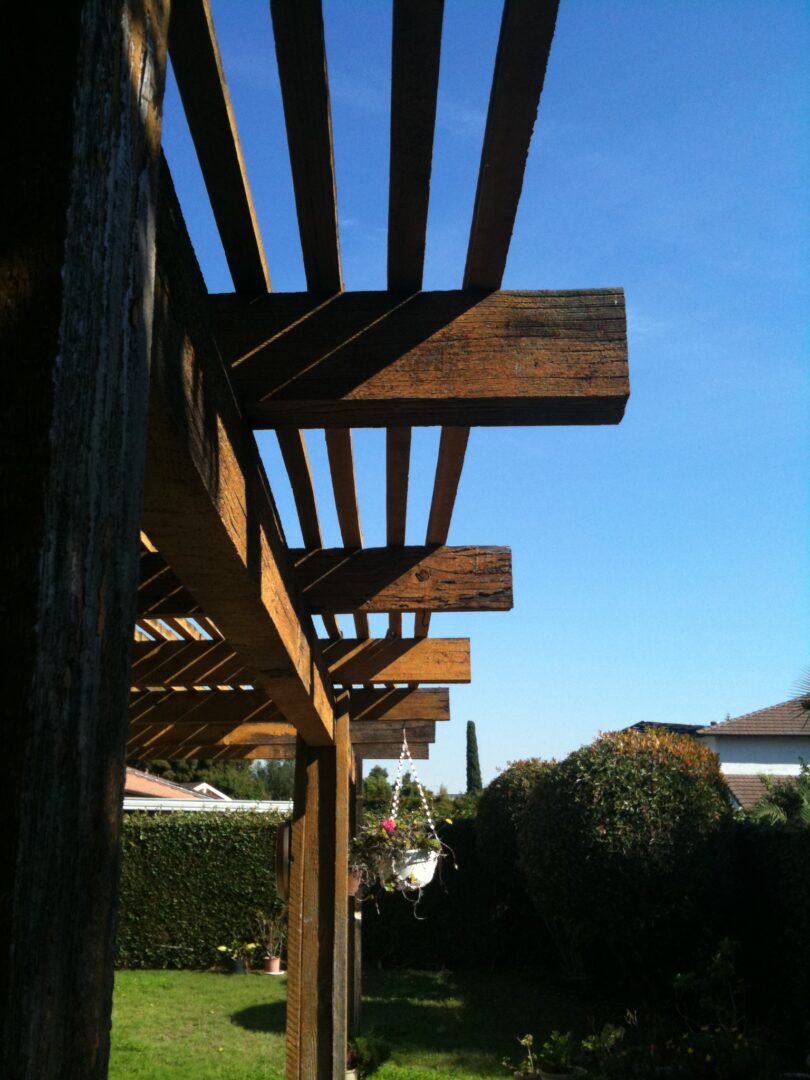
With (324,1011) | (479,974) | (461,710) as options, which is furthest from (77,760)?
(479,974)

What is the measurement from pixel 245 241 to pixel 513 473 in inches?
81.2

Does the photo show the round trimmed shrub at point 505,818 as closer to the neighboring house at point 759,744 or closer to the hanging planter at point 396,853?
the hanging planter at point 396,853

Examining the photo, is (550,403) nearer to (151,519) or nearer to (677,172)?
(151,519)

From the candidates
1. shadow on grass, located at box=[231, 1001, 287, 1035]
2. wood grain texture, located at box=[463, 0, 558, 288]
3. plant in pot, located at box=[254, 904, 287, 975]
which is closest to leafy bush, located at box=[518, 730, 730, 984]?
shadow on grass, located at box=[231, 1001, 287, 1035]

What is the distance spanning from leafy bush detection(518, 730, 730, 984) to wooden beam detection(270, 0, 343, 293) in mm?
7340

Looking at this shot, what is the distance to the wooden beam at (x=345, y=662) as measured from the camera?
5.56 m

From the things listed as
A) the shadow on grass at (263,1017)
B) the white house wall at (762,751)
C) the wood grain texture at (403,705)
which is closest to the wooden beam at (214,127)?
the wood grain texture at (403,705)

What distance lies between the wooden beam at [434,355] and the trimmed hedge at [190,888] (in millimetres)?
11325

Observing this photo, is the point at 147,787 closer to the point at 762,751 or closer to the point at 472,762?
the point at 472,762

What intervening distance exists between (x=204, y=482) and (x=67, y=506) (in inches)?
40.6

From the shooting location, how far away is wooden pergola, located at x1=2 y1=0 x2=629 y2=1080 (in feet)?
2.52

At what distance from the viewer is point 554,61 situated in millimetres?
1615

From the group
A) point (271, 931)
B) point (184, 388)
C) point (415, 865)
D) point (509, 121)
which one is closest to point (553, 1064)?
point (415, 865)

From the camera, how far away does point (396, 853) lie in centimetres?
700
